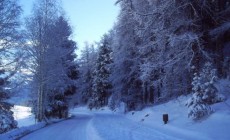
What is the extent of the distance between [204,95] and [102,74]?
146 ft

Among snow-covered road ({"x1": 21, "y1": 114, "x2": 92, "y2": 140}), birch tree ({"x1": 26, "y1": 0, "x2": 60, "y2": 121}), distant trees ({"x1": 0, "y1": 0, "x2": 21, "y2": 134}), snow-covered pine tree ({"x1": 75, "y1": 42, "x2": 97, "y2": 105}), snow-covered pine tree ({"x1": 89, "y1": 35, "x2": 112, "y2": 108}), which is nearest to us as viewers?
snow-covered road ({"x1": 21, "y1": 114, "x2": 92, "y2": 140})

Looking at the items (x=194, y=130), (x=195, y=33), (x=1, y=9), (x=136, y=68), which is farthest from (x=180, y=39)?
(x=136, y=68)

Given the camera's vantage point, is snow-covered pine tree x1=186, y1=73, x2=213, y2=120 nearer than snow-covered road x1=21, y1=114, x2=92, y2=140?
No

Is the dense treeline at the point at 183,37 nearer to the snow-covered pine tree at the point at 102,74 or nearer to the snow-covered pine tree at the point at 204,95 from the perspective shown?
the snow-covered pine tree at the point at 204,95

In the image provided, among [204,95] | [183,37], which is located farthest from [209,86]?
[183,37]

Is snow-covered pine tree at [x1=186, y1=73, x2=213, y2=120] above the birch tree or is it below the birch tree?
below

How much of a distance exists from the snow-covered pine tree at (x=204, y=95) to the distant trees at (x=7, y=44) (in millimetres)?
10151

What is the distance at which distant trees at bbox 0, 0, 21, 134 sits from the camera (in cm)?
1611

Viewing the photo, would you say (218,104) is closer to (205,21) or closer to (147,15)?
(205,21)

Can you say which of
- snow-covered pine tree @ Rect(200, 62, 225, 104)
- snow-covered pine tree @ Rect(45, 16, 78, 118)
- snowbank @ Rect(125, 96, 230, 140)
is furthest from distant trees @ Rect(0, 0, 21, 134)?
snow-covered pine tree @ Rect(200, 62, 225, 104)

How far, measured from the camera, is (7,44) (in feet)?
53.8

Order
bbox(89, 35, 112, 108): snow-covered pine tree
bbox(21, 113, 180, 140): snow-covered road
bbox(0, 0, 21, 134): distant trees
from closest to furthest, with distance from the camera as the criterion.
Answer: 1. bbox(21, 113, 180, 140): snow-covered road
2. bbox(0, 0, 21, 134): distant trees
3. bbox(89, 35, 112, 108): snow-covered pine tree

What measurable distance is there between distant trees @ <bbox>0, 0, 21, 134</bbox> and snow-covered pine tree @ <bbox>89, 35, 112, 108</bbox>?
39169 mm

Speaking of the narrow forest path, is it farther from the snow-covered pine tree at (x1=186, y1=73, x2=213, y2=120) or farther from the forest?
the forest
